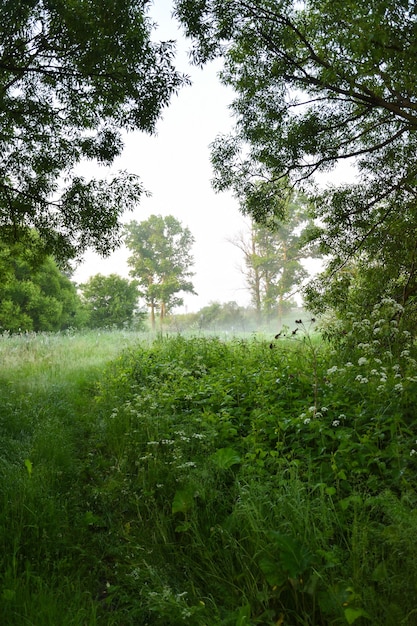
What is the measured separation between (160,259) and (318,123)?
34.5m

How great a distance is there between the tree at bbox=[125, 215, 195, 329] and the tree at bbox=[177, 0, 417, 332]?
1223 inches

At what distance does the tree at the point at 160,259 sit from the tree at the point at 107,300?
298 inches

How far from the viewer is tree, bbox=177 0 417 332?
577cm

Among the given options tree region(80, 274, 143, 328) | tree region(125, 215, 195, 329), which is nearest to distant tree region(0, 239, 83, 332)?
tree region(80, 274, 143, 328)

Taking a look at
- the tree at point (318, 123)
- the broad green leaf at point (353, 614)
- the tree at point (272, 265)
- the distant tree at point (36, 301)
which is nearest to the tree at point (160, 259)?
the tree at point (272, 265)

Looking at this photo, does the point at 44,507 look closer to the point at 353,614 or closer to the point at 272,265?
the point at 353,614

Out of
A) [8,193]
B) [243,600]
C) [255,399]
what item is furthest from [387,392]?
[8,193]

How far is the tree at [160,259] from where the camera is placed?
129 ft

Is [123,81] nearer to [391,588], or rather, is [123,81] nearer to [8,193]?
[8,193]

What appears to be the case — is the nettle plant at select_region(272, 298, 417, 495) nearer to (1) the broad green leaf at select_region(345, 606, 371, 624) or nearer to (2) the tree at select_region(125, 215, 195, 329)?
(1) the broad green leaf at select_region(345, 606, 371, 624)

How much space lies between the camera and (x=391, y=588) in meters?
2.28

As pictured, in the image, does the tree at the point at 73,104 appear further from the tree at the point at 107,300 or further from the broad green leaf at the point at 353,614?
the tree at the point at 107,300

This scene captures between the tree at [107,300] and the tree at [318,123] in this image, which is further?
the tree at [107,300]

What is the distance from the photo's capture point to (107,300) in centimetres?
3070
